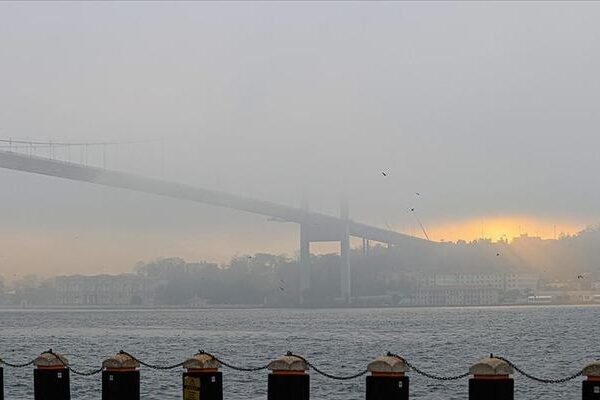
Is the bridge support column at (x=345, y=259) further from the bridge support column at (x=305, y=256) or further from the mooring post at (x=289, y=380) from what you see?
the mooring post at (x=289, y=380)

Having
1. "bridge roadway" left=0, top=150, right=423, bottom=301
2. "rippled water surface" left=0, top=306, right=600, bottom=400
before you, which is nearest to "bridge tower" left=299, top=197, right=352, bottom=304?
"bridge roadway" left=0, top=150, right=423, bottom=301

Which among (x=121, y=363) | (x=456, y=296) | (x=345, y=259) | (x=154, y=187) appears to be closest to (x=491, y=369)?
(x=121, y=363)

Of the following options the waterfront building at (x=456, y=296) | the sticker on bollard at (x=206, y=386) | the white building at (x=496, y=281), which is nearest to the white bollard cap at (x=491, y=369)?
the sticker on bollard at (x=206, y=386)

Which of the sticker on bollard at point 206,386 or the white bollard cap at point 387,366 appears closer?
the white bollard cap at point 387,366

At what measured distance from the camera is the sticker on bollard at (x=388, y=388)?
9273 mm

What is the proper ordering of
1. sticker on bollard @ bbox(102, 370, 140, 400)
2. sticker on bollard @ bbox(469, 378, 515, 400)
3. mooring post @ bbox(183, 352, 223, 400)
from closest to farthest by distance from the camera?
sticker on bollard @ bbox(469, 378, 515, 400) → mooring post @ bbox(183, 352, 223, 400) → sticker on bollard @ bbox(102, 370, 140, 400)

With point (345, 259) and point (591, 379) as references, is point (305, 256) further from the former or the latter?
point (591, 379)

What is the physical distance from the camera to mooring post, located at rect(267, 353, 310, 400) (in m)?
9.55

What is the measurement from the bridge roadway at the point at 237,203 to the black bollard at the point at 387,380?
61.4 meters

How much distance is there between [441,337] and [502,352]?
506 inches

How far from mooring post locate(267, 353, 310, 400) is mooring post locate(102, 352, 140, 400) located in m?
1.32

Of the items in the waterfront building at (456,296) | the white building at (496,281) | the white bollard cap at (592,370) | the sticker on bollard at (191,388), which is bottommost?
the sticker on bollard at (191,388)

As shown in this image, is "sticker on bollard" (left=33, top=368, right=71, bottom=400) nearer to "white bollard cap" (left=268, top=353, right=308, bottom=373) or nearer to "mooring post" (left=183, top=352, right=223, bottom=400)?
"mooring post" (left=183, top=352, right=223, bottom=400)

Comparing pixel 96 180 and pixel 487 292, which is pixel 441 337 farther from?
pixel 487 292
